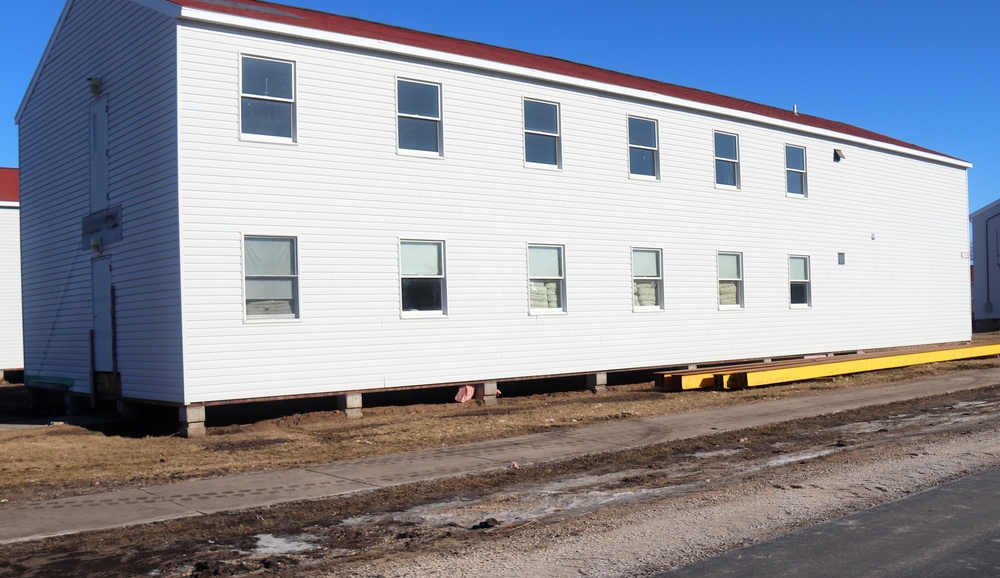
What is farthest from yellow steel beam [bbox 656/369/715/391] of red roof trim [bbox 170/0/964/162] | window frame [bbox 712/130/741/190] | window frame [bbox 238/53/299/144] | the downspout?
the downspout

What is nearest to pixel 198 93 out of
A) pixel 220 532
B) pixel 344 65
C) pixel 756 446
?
pixel 344 65

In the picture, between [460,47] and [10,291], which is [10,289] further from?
[460,47]

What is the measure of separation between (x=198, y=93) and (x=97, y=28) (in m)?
4.38

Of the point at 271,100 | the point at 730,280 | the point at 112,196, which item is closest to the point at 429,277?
the point at 271,100

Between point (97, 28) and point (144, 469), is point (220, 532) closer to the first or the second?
point (144, 469)

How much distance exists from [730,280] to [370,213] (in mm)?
9929

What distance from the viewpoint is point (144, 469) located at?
1132 cm

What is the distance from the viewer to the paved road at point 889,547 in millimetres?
6113

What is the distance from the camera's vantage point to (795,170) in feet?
77.7

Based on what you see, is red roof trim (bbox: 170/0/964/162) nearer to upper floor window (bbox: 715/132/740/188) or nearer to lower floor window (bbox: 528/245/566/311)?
upper floor window (bbox: 715/132/740/188)

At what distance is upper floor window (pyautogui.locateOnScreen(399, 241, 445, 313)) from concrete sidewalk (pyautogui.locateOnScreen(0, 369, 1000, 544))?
401cm

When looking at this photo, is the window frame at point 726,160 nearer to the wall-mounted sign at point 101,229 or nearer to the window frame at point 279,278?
the window frame at point 279,278

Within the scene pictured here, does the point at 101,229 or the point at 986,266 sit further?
the point at 986,266

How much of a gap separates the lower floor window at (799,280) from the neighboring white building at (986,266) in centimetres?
3012
